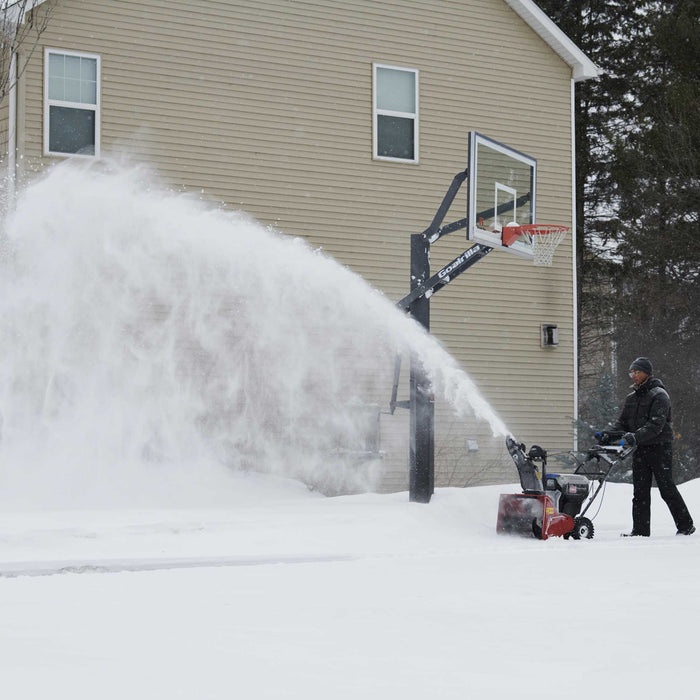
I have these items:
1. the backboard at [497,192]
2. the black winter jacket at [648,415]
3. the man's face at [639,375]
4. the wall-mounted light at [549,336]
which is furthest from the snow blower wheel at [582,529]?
the wall-mounted light at [549,336]

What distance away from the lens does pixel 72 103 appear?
1589cm

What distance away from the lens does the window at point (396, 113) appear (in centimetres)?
1797

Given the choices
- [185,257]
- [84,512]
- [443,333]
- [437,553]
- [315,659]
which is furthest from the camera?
[443,333]

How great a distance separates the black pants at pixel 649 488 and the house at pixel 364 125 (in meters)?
6.36

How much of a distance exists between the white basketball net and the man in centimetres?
279

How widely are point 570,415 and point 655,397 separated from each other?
7.93 meters

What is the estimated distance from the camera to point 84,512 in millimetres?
11375

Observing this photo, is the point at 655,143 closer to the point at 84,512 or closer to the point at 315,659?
the point at 84,512

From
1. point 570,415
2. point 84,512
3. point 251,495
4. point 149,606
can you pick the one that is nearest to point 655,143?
point 570,415

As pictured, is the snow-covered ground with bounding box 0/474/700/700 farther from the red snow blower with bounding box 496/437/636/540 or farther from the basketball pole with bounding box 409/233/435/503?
the basketball pole with bounding box 409/233/435/503

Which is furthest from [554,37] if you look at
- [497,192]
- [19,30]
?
[19,30]

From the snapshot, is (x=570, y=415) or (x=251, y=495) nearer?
(x=251, y=495)

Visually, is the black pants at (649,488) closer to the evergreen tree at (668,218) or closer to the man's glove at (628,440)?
the man's glove at (628,440)

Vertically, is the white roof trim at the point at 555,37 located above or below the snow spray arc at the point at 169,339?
above
